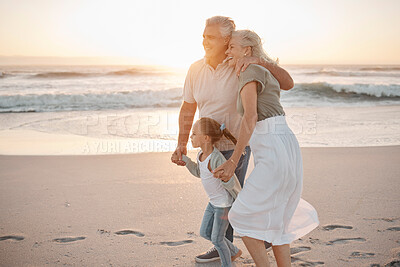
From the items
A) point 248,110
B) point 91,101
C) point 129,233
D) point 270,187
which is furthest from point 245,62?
point 91,101

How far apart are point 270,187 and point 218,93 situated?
788 millimetres

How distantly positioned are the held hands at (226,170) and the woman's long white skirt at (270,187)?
107mm

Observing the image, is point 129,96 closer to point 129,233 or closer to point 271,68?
point 129,233

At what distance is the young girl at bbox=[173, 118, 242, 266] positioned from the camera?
103 inches

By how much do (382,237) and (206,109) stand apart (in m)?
1.88

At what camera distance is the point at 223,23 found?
258cm

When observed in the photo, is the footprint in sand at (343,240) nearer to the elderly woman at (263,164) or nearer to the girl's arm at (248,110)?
the elderly woman at (263,164)

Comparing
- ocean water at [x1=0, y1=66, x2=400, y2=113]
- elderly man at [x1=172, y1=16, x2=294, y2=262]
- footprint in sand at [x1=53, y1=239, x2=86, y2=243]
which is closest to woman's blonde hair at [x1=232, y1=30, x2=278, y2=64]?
elderly man at [x1=172, y1=16, x2=294, y2=262]

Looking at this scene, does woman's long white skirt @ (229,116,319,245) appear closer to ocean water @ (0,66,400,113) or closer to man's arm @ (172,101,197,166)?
man's arm @ (172,101,197,166)

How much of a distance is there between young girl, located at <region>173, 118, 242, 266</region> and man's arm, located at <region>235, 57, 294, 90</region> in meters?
0.49

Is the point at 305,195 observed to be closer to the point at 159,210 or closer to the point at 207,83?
the point at 159,210

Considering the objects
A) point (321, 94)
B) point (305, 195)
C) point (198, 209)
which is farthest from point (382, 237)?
point (321, 94)

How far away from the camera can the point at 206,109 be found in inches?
111

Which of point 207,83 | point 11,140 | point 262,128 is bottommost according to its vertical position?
point 11,140
